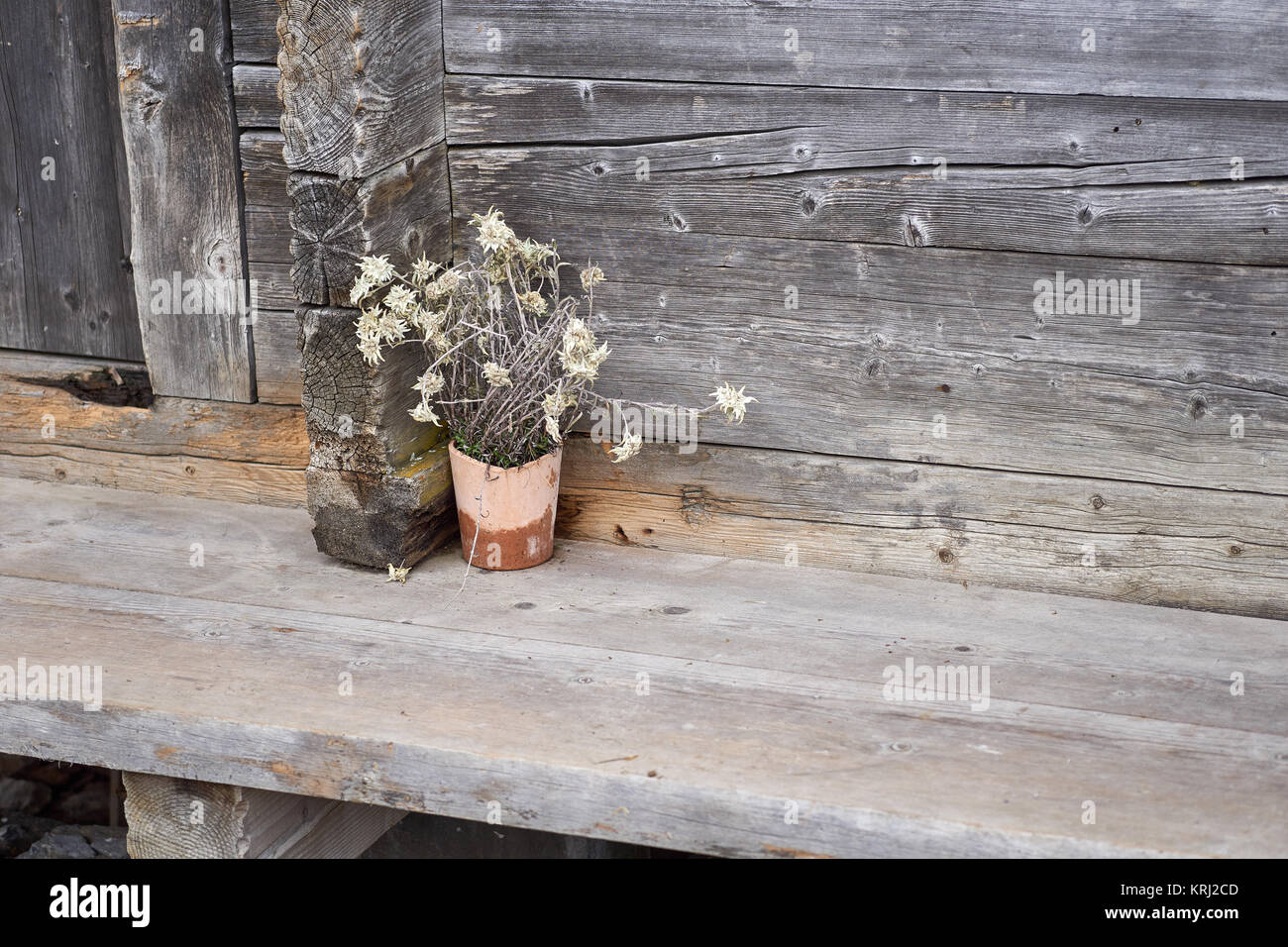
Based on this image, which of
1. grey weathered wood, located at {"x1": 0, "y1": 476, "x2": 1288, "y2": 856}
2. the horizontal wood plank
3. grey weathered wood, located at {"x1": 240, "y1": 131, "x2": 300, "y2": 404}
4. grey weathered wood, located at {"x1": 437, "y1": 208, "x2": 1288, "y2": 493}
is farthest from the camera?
the horizontal wood plank

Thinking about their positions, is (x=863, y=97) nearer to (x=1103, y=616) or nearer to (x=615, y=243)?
(x=615, y=243)

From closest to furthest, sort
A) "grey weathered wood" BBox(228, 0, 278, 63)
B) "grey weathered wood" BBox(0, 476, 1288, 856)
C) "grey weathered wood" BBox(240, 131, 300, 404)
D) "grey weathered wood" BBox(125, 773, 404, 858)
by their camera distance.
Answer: "grey weathered wood" BBox(0, 476, 1288, 856)
"grey weathered wood" BBox(125, 773, 404, 858)
"grey weathered wood" BBox(228, 0, 278, 63)
"grey weathered wood" BBox(240, 131, 300, 404)

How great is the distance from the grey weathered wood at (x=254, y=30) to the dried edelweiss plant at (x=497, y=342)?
64cm

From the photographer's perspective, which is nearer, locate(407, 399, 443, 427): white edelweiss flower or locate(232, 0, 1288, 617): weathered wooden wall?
locate(232, 0, 1288, 617): weathered wooden wall

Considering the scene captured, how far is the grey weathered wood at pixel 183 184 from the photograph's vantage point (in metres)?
2.97

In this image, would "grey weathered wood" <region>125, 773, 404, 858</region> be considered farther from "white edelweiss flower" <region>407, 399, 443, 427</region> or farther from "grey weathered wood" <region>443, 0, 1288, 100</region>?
"grey weathered wood" <region>443, 0, 1288, 100</region>

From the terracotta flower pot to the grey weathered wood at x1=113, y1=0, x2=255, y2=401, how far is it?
77cm

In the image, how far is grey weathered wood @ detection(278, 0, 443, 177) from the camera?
8.21ft

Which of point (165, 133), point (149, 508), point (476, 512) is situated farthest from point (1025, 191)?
point (149, 508)

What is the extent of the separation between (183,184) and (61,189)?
0.44 m

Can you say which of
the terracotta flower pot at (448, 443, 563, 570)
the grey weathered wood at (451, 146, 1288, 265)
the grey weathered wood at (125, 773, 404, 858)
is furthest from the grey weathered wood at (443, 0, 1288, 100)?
the grey weathered wood at (125, 773, 404, 858)

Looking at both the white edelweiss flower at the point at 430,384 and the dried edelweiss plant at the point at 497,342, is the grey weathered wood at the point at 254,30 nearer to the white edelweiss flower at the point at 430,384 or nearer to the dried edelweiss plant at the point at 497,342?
the dried edelweiss plant at the point at 497,342

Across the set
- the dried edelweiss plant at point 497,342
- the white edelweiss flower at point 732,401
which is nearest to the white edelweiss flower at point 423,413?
the dried edelweiss plant at point 497,342

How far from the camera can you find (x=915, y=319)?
8.79 ft
